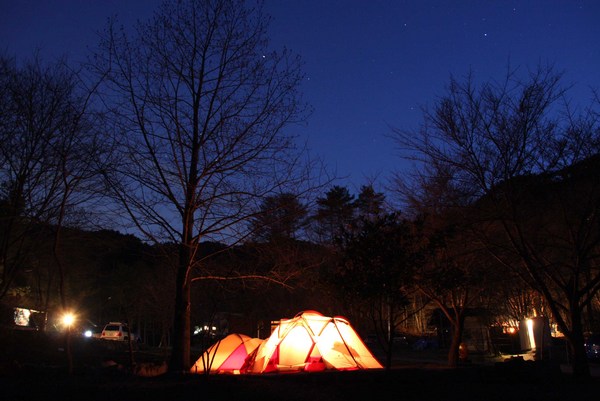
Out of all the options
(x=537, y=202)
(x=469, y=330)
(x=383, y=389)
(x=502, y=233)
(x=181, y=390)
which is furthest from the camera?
(x=469, y=330)

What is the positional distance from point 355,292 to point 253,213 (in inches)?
134

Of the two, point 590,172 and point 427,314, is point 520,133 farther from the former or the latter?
point 427,314

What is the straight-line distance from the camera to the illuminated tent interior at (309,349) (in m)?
13.8

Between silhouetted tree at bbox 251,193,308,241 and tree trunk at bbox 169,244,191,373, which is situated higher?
silhouetted tree at bbox 251,193,308,241

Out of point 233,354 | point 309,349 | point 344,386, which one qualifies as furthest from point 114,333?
point 344,386

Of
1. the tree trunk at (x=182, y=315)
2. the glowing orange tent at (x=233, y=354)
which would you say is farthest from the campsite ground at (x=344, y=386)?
the glowing orange tent at (x=233, y=354)

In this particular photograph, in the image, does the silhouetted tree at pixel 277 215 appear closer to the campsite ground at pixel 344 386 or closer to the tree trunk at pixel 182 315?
the tree trunk at pixel 182 315

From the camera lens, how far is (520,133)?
13.0m

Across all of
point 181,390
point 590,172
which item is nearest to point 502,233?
point 590,172

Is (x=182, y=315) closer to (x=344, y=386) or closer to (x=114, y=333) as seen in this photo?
(x=344, y=386)

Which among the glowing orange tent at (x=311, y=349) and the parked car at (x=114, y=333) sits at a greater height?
the parked car at (x=114, y=333)

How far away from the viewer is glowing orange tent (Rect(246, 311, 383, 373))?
1384cm

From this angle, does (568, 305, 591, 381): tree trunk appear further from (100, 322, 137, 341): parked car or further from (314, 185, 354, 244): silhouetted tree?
(100, 322, 137, 341): parked car

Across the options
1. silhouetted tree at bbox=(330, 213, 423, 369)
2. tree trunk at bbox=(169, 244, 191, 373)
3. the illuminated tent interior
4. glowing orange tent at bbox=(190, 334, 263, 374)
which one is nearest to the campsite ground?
silhouetted tree at bbox=(330, 213, 423, 369)
